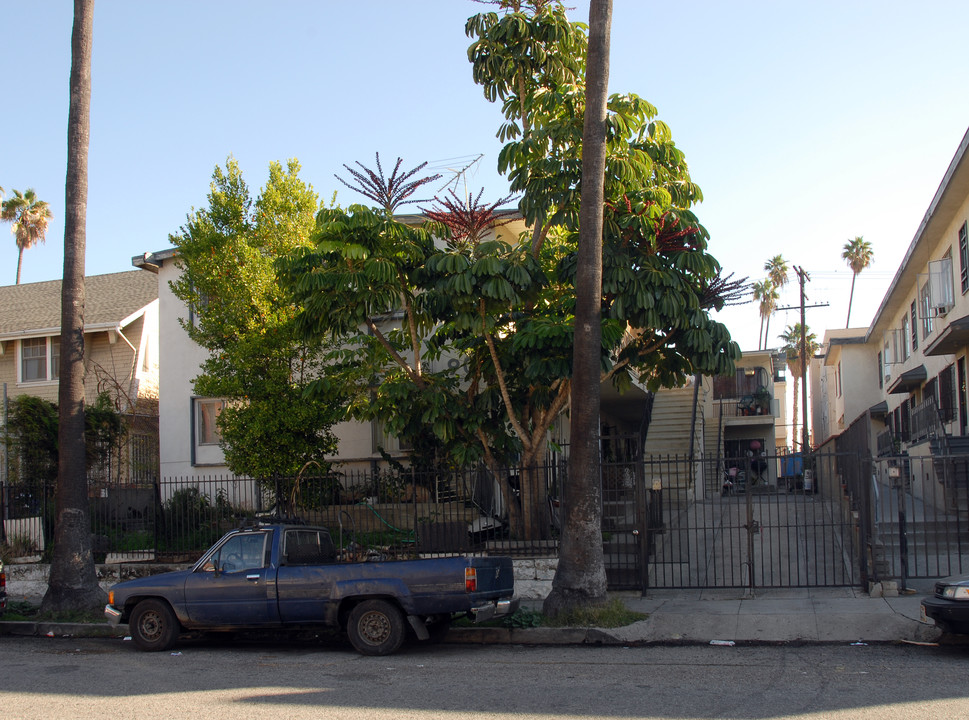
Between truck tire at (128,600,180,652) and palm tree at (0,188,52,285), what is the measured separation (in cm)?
4097

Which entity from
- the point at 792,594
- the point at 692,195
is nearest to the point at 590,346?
the point at 692,195

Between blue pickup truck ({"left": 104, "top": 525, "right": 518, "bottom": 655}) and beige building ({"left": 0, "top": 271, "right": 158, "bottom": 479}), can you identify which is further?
beige building ({"left": 0, "top": 271, "right": 158, "bottom": 479})

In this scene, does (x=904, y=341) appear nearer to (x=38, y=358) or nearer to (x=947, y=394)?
(x=947, y=394)

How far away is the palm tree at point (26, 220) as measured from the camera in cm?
4616

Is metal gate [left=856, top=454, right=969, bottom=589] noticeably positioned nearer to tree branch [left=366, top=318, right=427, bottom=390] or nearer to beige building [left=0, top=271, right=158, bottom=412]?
Answer: tree branch [left=366, top=318, right=427, bottom=390]

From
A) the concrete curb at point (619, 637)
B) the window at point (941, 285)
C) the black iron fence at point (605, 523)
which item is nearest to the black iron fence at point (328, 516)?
the black iron fence at point (605, 523)

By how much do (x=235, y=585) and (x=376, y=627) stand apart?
1.88 meters

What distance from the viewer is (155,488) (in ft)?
54.4

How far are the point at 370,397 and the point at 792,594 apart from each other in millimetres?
8570

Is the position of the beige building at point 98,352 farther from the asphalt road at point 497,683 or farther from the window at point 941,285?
the window at point 941,285

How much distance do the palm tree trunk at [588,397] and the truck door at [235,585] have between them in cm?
360

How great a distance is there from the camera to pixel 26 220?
152 feet

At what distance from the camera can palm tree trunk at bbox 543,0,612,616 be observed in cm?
1149

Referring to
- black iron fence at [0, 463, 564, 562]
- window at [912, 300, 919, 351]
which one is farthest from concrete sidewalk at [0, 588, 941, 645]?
window at [912, 300, 919, 351]
